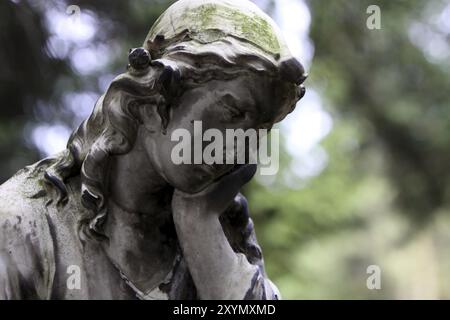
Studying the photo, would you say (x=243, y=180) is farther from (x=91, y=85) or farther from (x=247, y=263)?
(x=91, y=85)

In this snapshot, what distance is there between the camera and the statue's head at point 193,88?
2.70 metres

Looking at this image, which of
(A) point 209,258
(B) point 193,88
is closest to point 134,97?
(B) point 193,88

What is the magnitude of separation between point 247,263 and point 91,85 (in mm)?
4763

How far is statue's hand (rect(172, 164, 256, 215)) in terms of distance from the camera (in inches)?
110

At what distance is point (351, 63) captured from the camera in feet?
35.7

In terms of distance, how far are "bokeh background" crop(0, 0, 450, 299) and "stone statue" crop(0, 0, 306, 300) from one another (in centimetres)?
397

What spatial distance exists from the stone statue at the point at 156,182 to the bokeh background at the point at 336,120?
3967 millimetres

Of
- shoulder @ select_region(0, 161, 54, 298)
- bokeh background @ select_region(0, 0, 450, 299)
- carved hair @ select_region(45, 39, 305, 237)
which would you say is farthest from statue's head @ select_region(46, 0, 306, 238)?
bokeh background @ select_region(0, 0, 450, 299)

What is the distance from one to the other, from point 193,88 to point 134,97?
0.56 feet

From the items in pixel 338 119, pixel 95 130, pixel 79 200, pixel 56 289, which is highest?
pixel 338 119

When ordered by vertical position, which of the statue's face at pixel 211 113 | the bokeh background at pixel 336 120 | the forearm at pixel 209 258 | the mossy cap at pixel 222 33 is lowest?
the forearm at pixel 209 258

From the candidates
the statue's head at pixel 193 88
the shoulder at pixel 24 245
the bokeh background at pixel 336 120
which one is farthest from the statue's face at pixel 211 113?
the bokeh background at pixel 336 120

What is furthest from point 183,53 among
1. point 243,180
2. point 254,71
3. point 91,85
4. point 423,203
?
point 423,203

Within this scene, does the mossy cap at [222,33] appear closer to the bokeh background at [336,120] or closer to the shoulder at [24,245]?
the shoulder at [24,245]
